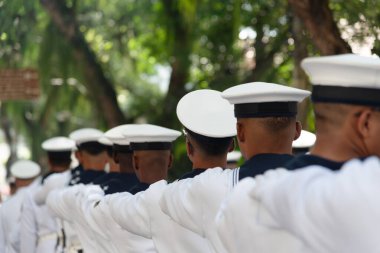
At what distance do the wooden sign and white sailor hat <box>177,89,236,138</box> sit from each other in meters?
9.83

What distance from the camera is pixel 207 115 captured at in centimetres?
466

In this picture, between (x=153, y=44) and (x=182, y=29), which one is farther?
(x=153, y=44)

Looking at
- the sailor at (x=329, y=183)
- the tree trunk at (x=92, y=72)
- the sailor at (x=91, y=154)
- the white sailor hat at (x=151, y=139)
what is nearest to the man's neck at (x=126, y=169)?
the white sailor hat at (x=151, y=139)

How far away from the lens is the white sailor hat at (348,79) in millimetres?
2840

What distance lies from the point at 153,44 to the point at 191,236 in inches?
456

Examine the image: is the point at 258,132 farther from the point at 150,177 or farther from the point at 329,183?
the point at 150,177

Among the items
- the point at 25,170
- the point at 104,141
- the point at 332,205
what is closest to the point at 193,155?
the point at 332,205

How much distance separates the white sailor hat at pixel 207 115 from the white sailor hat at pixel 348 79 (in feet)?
5.12

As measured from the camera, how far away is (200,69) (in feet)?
47.6

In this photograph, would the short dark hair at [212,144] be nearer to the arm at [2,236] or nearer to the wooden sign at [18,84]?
the arm at [2,236]

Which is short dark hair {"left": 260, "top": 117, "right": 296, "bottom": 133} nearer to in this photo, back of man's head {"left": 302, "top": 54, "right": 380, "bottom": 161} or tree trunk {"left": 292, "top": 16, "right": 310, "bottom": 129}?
back of man's head {"left": 302, "top": 54, "right": 380, "bottom": 161}

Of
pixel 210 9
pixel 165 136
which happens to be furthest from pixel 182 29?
pixel 165 136

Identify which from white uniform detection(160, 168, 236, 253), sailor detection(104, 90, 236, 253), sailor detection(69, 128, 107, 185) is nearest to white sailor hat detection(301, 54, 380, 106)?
white uniform detection(160, 168, 236, 253)

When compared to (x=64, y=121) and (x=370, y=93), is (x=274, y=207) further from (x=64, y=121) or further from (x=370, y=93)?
(x=64, y=121)
